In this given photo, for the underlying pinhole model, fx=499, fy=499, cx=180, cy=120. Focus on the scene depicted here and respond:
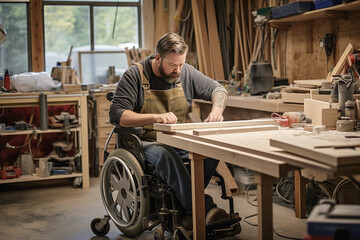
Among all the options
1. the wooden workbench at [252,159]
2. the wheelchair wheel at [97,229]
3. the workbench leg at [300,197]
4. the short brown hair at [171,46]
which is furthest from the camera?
the workbench leg at [300,197]

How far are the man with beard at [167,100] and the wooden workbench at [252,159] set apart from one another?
0.17 m

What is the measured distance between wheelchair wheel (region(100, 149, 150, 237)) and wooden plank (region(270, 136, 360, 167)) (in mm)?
1148

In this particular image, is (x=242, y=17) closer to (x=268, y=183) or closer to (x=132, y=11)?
(x=132, y=11)

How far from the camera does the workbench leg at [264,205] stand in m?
2.17

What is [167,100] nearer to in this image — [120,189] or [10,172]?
[120,189]

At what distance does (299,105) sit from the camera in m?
3.87

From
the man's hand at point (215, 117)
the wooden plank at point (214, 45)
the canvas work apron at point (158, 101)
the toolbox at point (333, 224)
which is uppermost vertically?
the wooden plank at point (214, 45)

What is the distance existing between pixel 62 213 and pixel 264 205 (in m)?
2.45

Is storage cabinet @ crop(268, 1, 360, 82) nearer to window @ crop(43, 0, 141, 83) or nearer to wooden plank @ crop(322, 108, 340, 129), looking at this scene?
wooden plank @ crop(322, 108, 340, 129)

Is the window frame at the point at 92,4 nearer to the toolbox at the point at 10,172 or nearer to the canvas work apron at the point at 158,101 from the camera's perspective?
the toolbox at the point at 10,172

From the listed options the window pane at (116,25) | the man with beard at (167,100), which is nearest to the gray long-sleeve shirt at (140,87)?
the man with beard at (167,100)

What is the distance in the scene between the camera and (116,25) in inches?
256

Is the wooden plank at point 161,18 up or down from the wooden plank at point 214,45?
up

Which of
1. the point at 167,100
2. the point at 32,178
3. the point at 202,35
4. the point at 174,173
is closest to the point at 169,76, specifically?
the point at 167,100
